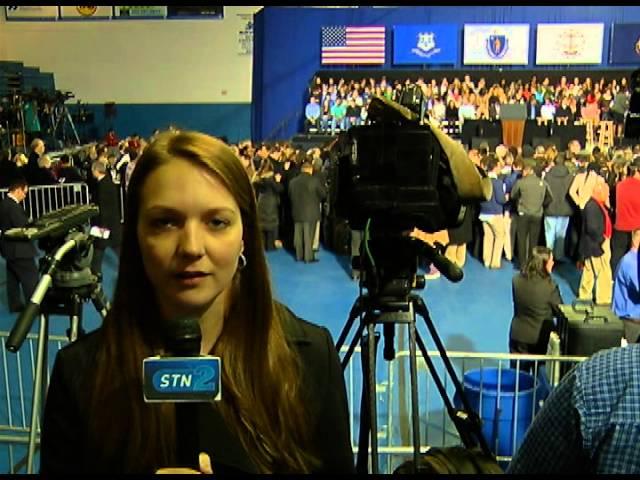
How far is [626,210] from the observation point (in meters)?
8.61

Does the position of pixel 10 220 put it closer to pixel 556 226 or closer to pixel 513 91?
pixel 556 226

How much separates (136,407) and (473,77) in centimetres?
1972

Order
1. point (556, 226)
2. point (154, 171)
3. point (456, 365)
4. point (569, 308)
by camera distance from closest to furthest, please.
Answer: point (154, 171)
point (569, 308)
point (456, 365)
point (556, 226)

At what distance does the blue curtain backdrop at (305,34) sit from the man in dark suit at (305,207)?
11135 mm

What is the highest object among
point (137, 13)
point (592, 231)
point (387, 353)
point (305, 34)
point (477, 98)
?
point (137, 13)

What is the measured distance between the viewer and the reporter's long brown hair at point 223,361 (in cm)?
141

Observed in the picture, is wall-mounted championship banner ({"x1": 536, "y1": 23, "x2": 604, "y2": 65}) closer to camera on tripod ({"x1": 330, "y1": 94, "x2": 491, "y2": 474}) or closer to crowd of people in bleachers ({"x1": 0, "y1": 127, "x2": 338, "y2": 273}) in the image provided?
crowd of people in bleachers ({"x1": 0, "y1": 127, "x2": 338, "y2": 273})

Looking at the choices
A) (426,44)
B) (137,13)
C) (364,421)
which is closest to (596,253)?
(364,421)

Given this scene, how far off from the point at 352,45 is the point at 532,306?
16.6 metres

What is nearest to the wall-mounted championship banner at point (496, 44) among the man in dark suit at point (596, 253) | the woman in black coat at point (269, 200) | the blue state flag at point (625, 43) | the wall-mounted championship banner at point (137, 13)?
the blue state flag at point (625, 43)

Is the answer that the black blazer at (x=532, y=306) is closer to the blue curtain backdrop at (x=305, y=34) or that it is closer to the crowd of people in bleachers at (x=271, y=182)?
the crowd of people in bleachers at (x=271, y=182)

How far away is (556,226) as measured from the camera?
9.73 metres

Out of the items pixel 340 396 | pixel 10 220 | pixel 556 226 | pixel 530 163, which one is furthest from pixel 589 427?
pixel 530 163

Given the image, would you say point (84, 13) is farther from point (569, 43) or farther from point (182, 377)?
point (182, 377)
